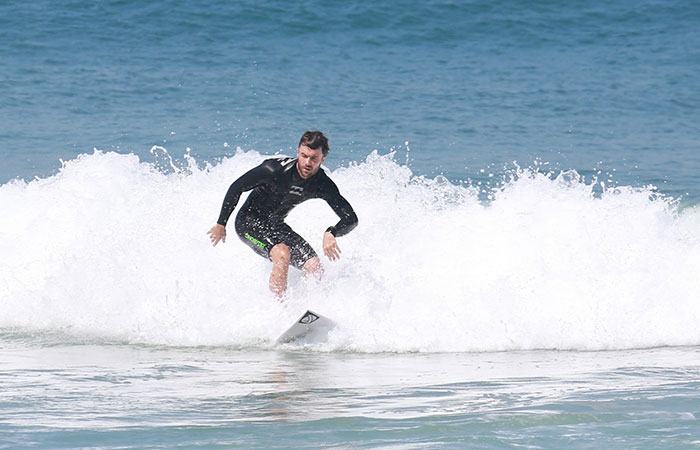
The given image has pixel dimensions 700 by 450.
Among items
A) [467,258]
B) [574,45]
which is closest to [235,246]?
[467,258]

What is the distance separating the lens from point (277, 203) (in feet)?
24.4

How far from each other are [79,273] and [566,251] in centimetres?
398

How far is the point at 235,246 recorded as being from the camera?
348 inches

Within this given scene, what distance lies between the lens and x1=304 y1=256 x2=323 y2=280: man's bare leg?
741 centimetres

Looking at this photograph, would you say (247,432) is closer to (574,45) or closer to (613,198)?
Answer: (613,198)

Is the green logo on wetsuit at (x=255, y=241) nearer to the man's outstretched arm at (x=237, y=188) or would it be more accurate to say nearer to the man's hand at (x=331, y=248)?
the man's outstretched arm at (x=237, y=188)

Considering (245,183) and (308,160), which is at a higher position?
(308,160)

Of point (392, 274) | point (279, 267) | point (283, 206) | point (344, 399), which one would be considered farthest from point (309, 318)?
point (344, 399)

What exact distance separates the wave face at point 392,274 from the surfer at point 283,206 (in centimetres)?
36

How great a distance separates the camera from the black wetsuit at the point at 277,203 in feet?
23.6

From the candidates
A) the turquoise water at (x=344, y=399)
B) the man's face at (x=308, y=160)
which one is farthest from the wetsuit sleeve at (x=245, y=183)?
the turquoise water at (x=344, y=399)

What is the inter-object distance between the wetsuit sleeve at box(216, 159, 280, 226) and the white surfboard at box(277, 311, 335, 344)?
87cm

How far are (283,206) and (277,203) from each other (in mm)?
49

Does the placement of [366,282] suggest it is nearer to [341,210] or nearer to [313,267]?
[313,267]
